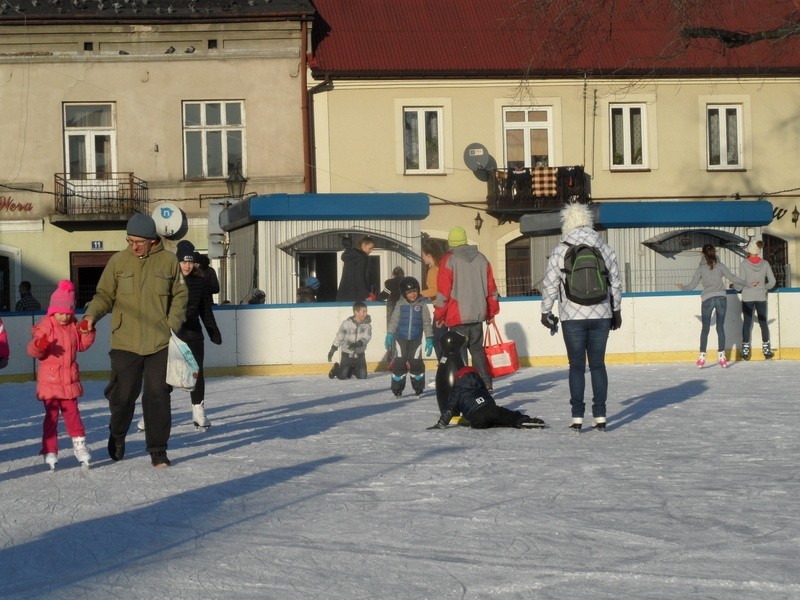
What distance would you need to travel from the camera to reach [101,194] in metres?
32.4

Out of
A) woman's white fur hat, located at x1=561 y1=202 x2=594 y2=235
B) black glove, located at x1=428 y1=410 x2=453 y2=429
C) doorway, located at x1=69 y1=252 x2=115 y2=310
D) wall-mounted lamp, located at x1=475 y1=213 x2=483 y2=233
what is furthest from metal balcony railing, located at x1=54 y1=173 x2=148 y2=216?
woman's white fur hat, located at x1=561 y1=202 x2=594 y2=235

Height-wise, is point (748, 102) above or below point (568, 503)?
above

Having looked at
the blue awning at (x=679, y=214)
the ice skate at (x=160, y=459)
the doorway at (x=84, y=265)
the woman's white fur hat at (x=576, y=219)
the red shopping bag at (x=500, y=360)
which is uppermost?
the blue awning at (x=679, y=214)

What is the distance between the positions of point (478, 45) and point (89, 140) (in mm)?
9154

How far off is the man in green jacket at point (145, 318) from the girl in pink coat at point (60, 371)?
20cm

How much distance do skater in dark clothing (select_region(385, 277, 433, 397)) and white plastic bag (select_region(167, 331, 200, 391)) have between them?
548 centimetres

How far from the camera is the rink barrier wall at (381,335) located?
69.7 feet

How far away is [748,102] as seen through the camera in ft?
113

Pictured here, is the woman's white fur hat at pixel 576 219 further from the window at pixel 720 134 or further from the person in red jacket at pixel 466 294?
the window at pixel 720 134

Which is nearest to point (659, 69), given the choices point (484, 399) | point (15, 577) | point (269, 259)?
point (269, 259)

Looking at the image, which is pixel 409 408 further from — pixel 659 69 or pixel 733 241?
pixel 659 69

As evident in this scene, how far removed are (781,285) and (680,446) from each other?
14.6 meters

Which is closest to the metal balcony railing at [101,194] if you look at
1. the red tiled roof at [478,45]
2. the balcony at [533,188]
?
the red tiled roof at [478,45]

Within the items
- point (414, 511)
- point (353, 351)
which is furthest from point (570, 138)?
point (414, 511)
